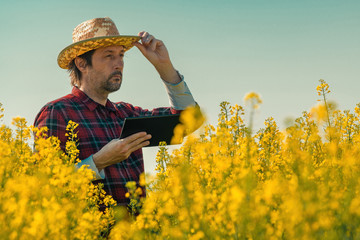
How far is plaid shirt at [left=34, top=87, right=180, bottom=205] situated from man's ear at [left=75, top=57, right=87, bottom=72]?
242mm

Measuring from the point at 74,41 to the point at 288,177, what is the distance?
3.27 meters

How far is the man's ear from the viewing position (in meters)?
5.15

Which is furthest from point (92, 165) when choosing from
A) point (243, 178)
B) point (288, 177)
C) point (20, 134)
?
point (243, 178)

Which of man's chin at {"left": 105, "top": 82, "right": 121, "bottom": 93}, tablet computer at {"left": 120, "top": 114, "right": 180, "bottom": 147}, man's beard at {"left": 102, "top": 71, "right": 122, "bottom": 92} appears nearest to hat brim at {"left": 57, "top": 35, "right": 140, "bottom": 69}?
man's beard at {"left": 102, "top": 71, "right": 122, "bottom": 92}

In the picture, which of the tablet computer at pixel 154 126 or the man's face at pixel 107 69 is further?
the man's face at pixel 107 69

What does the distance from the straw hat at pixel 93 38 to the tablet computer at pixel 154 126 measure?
1.41 meters

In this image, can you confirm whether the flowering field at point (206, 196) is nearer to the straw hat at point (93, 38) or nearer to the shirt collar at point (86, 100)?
the shirt collar at point (86, 100)

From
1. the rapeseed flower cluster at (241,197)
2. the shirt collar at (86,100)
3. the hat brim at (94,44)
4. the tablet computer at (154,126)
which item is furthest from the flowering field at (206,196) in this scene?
the hat brim at (94,44)

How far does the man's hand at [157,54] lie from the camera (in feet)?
16.4

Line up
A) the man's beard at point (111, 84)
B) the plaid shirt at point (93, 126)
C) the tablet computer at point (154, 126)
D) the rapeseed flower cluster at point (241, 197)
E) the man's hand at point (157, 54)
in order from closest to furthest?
the rapeseed flower cluster at point (241, 197) → the tablet computer at point (154, 126) → the plaid shirt at point (93, 126) → the man's beard at point (111, 84) → the man's hand at point (157, 54)

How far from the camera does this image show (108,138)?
483 centimetres

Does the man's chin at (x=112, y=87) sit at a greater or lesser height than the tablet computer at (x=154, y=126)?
greater

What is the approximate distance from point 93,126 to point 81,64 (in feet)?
2.74

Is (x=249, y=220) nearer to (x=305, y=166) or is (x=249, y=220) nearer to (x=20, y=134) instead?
(x=305, y=166)
